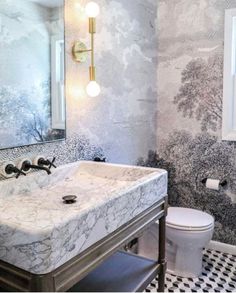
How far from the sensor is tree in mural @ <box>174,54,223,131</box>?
2541 mm

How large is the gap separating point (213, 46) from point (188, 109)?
56cm

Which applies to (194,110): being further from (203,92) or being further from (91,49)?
(91,49)

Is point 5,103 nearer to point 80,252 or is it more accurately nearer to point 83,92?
point 83,92

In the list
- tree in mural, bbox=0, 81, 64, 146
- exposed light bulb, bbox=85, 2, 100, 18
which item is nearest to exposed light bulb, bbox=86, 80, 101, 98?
tree in mural, bbox=0, 81, 64, 146

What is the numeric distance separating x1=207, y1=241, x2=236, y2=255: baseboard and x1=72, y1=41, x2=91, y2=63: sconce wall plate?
1.93 metres

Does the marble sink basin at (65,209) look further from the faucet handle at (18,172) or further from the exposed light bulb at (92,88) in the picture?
the exposed light bulb at (92,88)

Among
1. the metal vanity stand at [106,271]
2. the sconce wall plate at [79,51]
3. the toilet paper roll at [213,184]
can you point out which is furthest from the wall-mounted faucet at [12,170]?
the toilet paper roll at [213,184]

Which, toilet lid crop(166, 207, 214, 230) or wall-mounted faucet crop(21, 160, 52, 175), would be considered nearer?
wall-mounted faucet crop(21, 160, 52, 175)

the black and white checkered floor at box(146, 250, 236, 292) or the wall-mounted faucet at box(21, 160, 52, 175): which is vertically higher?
the wall-mounted faucet at box(21, 160, 52, 175)

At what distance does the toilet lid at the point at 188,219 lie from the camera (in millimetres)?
2164

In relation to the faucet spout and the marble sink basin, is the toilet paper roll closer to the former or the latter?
the marble sink basin

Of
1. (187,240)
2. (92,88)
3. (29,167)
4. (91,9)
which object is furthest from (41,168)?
(187,240)

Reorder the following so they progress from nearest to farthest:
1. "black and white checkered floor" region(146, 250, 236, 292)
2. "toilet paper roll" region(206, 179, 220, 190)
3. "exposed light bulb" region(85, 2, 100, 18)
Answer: "exposed light bulb" region(85, 2, 100, 18)
"black and white checkered floor" region(146, 250, 236, 292)
"toilet paper roll" region(206, 179, 220, 190)

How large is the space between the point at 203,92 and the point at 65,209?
1.88 metres
